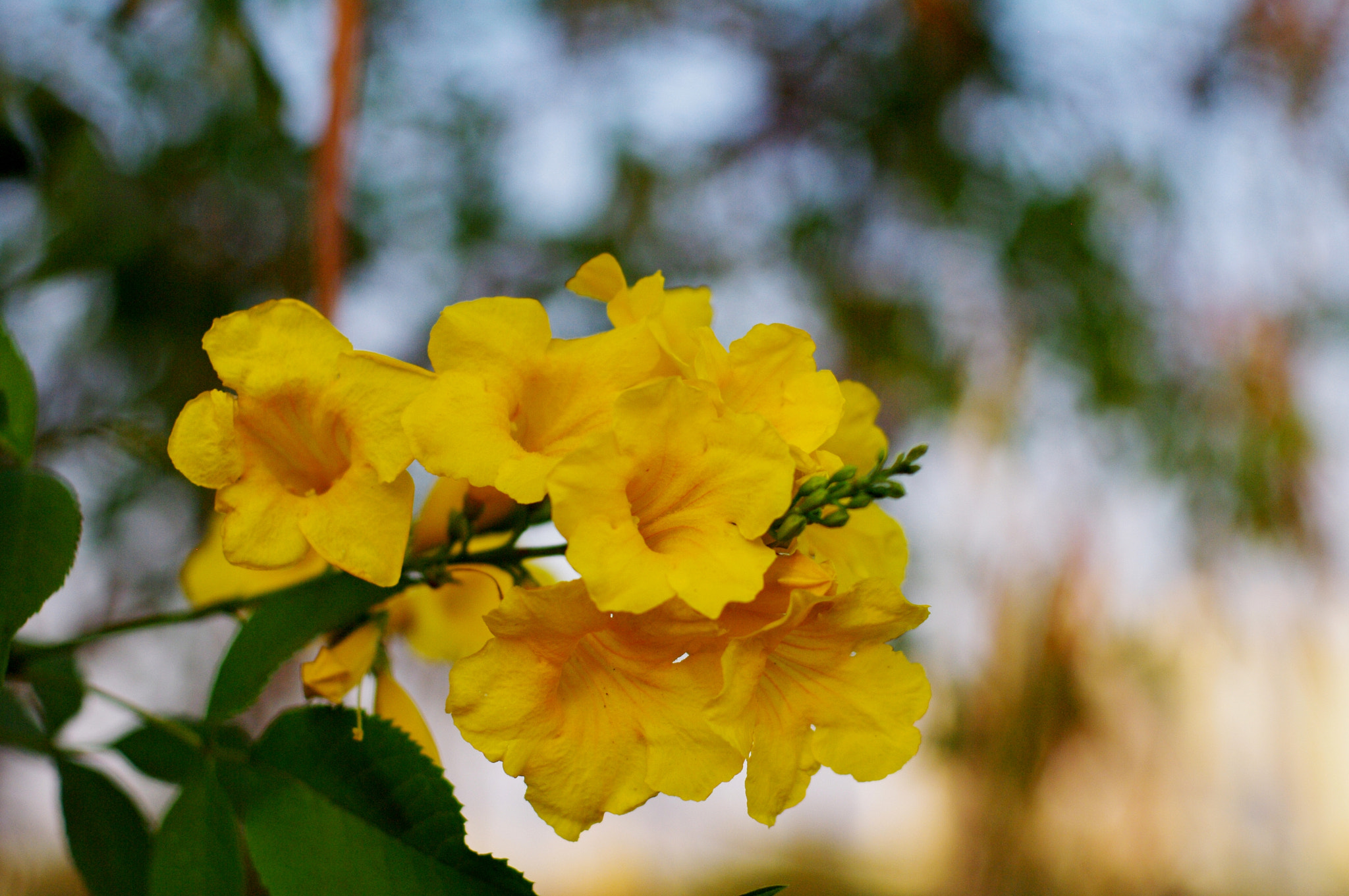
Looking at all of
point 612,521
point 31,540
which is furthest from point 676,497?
point 31,540

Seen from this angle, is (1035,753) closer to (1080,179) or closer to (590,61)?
(1080,179)

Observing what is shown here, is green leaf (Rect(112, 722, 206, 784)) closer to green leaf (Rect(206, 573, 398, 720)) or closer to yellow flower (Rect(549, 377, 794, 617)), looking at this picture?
green leaf (Rect(206, 573, 398, 720))

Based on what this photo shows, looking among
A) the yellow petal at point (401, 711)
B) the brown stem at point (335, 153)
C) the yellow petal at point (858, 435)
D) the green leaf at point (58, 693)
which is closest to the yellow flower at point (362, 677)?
the yellow petal at point (401, 711)

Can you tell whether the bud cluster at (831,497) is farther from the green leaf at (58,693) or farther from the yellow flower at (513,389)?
the green leaf at (58,693)

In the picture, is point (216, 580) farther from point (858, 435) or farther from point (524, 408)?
point (858, 435)

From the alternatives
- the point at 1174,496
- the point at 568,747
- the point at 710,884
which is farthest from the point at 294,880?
the point at 710,884
